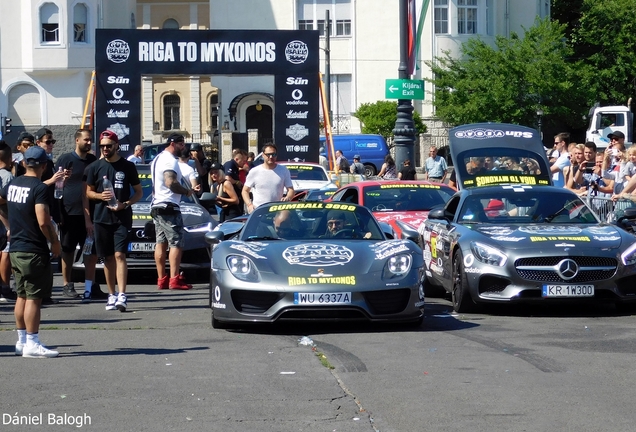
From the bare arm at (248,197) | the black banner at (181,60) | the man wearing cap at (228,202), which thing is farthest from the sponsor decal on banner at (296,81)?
the bare arm at (248,197)

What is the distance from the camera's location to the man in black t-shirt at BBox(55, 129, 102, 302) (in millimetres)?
13242

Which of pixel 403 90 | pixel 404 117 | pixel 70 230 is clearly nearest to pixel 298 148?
pixel 404 117

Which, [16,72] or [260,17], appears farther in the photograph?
[260,17]

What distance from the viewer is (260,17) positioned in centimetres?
5591

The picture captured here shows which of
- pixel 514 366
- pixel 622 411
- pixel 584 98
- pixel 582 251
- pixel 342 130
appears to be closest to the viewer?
pixel 622 411

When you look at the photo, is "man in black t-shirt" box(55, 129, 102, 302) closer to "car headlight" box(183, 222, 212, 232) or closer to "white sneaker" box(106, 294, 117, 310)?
"white sneaker" box(106, 294, 117, 310)

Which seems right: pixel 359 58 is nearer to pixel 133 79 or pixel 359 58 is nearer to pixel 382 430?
pixel 133 79

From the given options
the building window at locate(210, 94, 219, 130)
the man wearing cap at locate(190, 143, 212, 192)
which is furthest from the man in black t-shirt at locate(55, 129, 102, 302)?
the building window at locate(210, 94, 219, 130)

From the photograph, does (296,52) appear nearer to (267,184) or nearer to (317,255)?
(267,184)

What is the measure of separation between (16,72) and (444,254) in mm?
42406

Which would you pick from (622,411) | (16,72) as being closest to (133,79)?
(622,411)

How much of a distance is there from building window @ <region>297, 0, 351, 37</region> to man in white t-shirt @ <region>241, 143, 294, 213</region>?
137 ft

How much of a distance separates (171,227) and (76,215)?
115cm

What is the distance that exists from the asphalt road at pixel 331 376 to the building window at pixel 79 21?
4283 centimetres
